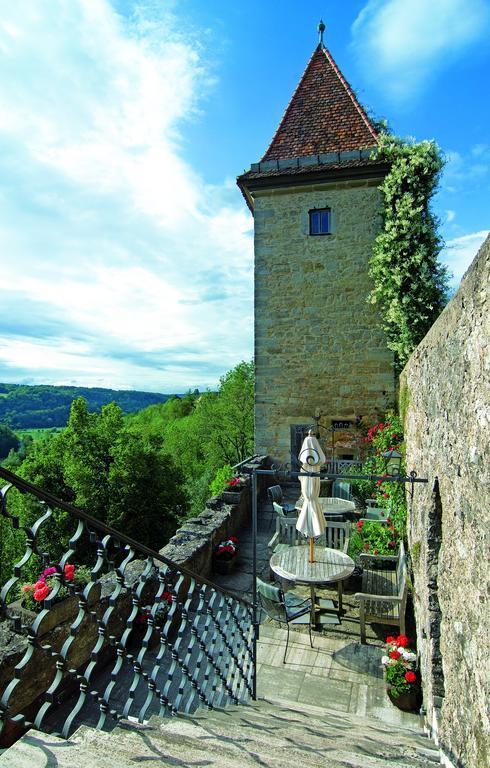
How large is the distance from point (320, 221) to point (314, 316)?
8.65 feet

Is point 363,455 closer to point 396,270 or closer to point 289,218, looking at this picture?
point 396,270

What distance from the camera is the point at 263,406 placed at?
11836mm

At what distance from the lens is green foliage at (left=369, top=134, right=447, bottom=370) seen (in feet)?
32.6

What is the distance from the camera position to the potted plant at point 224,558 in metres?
6.42

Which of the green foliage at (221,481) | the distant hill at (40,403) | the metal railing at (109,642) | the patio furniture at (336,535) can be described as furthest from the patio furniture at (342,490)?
the distant hill at (40,403)

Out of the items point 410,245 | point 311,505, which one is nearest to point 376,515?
point 311,505

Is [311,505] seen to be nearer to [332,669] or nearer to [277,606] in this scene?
[277,606]

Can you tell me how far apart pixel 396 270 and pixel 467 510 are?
8824 mm

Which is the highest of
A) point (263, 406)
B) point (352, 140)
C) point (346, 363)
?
point (352, 140)

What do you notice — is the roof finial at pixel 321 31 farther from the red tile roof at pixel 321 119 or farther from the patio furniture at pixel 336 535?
the patio furniture at pixel 336 535

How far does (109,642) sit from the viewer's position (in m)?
3.64

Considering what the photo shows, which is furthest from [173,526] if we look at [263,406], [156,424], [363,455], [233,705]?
[156,424]

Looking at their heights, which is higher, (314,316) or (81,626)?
(314,316)

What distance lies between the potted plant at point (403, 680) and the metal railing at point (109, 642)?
1.33m
